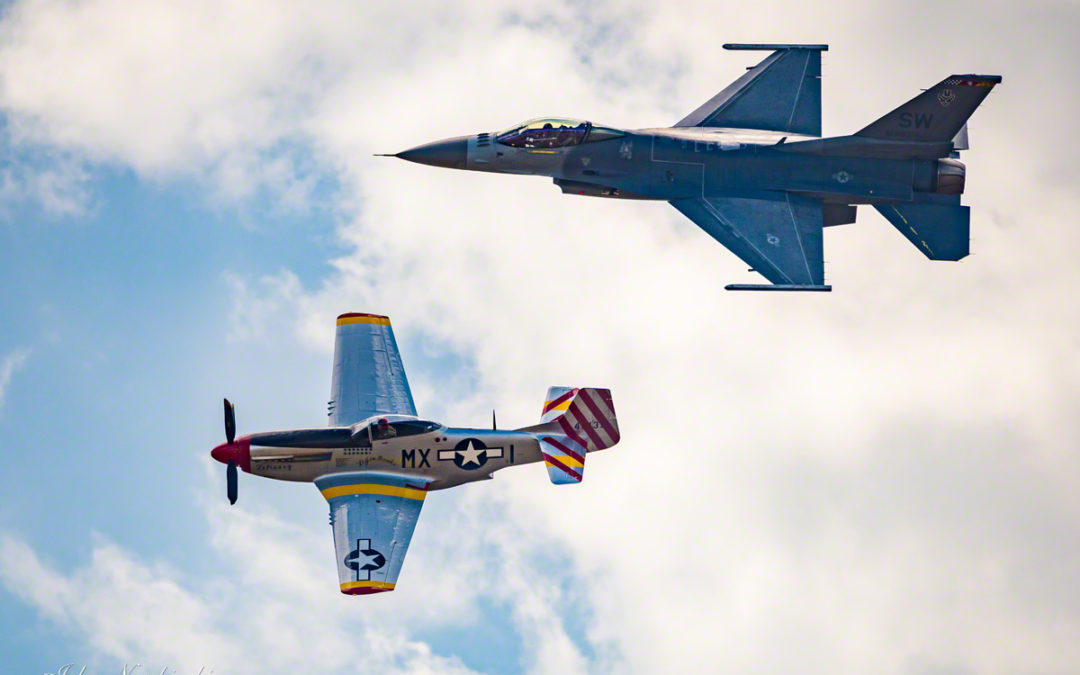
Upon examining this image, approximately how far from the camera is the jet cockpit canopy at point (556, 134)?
175 ft

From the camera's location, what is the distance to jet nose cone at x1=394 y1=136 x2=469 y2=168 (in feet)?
176

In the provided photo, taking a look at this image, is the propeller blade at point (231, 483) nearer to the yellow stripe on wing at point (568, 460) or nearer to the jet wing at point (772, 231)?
the yellow stripe on wing at point (568, 460)

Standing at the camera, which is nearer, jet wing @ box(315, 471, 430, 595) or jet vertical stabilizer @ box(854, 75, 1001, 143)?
jet wing @ box(315, 471, 430, 595)

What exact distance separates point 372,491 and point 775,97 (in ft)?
54.4

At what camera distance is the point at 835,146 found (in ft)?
174

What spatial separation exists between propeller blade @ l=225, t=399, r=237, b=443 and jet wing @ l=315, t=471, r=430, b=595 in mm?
2454

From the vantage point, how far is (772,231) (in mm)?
52344

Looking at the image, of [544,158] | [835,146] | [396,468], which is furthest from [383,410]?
[835,146]

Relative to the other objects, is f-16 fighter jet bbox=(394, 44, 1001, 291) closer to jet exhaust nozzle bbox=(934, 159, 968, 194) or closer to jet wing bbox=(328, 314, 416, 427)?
jet exhaust nozzle bbox=(934, 159, 968, 194)

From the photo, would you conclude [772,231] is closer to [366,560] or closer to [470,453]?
[470,453]

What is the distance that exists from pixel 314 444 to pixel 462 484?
4028mm

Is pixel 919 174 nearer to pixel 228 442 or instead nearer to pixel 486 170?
pixel 486 170

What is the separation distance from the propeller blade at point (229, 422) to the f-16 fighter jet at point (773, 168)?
365 inches

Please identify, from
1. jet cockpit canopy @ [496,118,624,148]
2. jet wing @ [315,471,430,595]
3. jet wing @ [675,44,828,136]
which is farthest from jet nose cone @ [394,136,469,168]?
jet wing @ [315,471,430,595]
